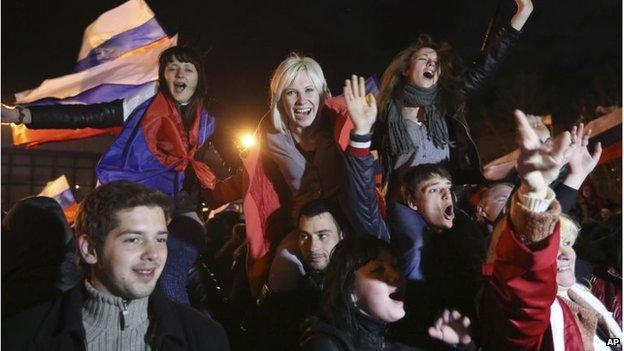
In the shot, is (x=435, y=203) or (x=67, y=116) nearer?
(x=435, y=203)

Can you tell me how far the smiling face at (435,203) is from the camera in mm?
3172

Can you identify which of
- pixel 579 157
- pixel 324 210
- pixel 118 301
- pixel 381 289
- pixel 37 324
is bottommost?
pixel 37 324

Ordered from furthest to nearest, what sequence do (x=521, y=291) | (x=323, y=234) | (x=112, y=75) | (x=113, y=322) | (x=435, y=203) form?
(x=112, y=75), (x=323, y=234), (x=435, y=203), (x=113, y=322), (x=521, y=291)

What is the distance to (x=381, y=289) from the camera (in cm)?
264

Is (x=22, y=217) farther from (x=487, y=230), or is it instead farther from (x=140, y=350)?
(x=487, y=230)

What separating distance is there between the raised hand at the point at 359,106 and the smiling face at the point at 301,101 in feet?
1.43

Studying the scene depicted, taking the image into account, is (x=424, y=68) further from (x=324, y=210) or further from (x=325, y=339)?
Answer: (x=325, y=339)

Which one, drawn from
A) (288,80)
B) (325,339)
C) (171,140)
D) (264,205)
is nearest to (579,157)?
(325,339)

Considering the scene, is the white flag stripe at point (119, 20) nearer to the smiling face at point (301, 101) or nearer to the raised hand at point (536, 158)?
the smiling face at point (301, 101)

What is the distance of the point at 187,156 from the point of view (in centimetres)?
385

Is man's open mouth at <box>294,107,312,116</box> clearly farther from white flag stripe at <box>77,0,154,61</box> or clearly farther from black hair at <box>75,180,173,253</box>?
white flag stripe at <box>77,0,154,61</box>

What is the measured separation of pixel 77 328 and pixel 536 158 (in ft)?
6.18

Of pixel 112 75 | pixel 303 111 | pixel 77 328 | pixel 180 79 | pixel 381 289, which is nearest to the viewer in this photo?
pixel 77 328

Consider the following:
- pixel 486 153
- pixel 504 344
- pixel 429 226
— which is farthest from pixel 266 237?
pixel 486 153
